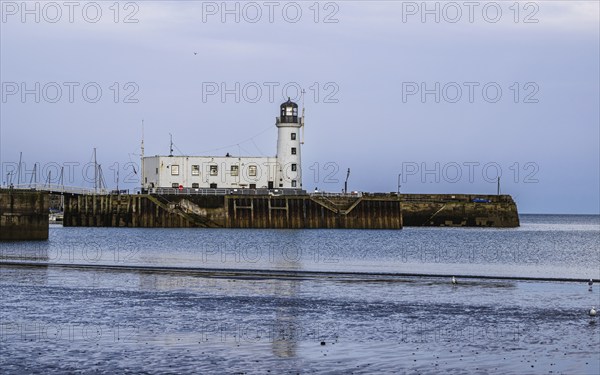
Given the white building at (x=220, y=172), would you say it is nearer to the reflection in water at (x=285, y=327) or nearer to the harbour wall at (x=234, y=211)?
the harbour wall at (x=234, y=211)

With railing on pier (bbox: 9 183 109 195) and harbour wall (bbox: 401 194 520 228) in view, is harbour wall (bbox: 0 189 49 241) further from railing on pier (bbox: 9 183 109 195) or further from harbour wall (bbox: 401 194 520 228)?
harbour wall (bbox: 401 194 520 228)

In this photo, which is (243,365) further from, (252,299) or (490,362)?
(252,299)

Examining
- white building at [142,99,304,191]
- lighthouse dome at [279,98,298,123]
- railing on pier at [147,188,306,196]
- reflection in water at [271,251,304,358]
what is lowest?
reflection in water at [271,251,304,358]

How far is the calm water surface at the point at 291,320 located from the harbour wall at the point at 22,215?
39.1 feet

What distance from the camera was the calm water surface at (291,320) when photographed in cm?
2147

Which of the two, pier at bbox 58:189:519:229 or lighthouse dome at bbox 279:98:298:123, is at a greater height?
lighthouse dome at bbox 279:98:298:123

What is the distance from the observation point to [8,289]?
35.7 meters

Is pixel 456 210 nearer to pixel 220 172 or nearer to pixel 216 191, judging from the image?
pixel 220 172

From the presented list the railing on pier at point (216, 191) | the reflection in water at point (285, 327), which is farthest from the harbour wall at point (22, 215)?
the railing on pier at point (216, 191)

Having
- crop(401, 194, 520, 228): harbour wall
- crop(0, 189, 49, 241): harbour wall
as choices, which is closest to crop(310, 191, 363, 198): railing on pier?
crop(401, 194, 520, 228): harbour wall

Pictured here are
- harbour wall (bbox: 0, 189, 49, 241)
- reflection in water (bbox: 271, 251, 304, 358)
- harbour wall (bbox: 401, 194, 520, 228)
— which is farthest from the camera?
harbour wall (bbox: 401, 194, 520, 228)

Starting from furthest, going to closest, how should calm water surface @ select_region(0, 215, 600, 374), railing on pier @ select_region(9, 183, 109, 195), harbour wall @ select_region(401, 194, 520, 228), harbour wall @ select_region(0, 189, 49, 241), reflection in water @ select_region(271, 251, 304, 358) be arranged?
harbour wall @ select_region(401, 194, 520, 228), railing on pier @ select_region(9, 183, 109, 195), harbour wall @ select_region(0, 189, 49, 241), reflection in water @ select_region(271, 251, 304, 358), calm water surface @ select_region(0, 215, 600, 374)

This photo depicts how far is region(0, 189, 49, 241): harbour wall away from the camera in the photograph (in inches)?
2608

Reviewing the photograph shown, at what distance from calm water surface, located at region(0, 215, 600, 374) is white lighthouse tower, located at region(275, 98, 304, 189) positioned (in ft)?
182
